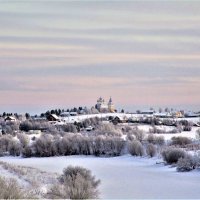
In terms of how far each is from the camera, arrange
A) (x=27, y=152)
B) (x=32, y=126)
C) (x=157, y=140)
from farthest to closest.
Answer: (x=32, y=126) → (x=157, y=140) → (x=27, y=152)

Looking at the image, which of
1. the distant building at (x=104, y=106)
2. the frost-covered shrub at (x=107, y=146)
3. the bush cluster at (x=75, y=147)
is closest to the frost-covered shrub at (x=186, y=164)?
A: the frost-covered shrub at (x=107, y=146)

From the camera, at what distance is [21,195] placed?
12758 millimetres

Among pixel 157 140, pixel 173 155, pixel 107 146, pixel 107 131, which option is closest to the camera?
pixel 173 155

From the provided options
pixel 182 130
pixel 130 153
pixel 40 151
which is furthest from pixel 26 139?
pixel 182 130

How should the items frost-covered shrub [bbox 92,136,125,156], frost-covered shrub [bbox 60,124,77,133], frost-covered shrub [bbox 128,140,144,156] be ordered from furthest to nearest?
frost-covered shrub [bbox 60,124,77,133]
frost-covered shrub [bbox 92,136,125,156]
frost-covered shrub [bbox 128,140,144,156]

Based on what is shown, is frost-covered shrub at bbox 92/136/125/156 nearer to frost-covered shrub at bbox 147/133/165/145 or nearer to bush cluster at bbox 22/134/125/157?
bush cluster at bbox 22/134/125/157

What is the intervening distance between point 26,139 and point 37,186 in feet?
157

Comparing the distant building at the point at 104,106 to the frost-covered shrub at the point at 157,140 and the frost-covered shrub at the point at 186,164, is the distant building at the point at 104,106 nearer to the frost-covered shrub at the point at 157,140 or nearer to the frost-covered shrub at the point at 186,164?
the frost-covered shrub at the point at 157,140

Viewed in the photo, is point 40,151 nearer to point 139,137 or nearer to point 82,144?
point 82,144

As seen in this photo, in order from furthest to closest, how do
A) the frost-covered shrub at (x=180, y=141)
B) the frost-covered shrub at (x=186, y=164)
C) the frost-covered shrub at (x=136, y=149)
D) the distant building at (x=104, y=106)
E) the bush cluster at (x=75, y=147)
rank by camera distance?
the distant building at (x=104, y=106), the frost-covered shrub at (x=180, y=141), the bush cluster at (x=75, y=147), the frost-covered shrub at (x=136, y=149), the frost-covered shrub at (x=186, y=164)

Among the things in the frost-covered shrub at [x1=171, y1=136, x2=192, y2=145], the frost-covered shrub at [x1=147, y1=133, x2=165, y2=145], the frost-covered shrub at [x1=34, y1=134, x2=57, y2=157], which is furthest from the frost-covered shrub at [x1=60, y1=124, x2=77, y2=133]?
the frost-covered shrub at [x1=171, y1=136, x2=192, y2=145]

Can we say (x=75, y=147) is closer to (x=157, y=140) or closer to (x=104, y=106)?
(x=157, y=140)

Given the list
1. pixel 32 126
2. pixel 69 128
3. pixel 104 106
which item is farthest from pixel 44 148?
pixel 104 106

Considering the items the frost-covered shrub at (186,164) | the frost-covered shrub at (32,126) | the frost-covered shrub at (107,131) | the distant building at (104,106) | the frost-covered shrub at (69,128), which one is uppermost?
the distant building at (104,106)
